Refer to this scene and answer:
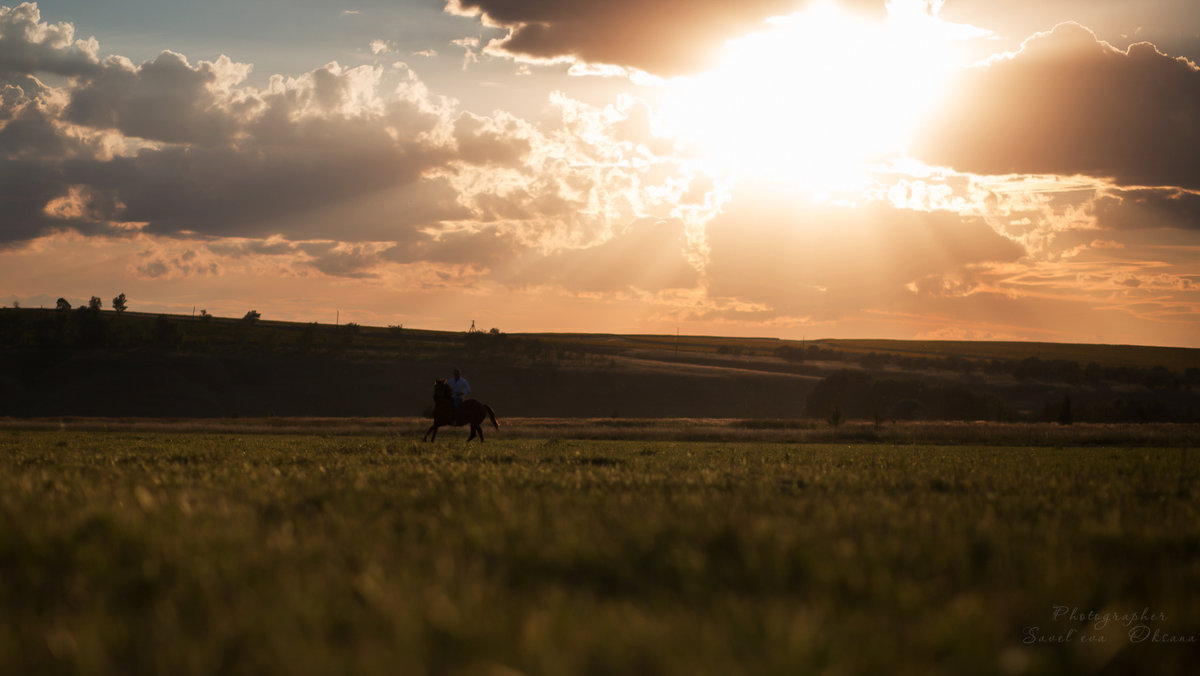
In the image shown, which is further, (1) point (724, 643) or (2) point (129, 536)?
(2) point (129, 536)

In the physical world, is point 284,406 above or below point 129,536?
below

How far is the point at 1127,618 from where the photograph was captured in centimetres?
362

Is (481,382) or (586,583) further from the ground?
(586,583)

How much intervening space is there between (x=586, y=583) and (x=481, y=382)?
13793 cm

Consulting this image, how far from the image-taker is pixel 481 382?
461 feet

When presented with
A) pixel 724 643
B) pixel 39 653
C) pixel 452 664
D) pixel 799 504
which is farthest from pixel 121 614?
pixel 799 504

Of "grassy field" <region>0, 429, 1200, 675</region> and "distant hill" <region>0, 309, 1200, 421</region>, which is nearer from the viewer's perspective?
"grassy field" <region>0, 429, 1200, 675</region>

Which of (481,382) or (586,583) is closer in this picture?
(586,583)

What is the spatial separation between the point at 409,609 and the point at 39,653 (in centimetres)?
138

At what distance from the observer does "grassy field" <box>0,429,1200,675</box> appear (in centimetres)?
304

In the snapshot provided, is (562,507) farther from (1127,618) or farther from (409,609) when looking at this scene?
(1127,618)

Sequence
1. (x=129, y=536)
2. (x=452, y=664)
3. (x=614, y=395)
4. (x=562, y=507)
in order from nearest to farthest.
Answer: (x=452, y=664) < (x=129, y=536) < (x=562, y=507) < (x=614, y=395)

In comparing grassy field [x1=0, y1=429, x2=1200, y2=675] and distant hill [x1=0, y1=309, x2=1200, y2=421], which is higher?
grassy field [x1=0, y1=429, x2=1200, y2=675]

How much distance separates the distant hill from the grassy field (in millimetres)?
105694
